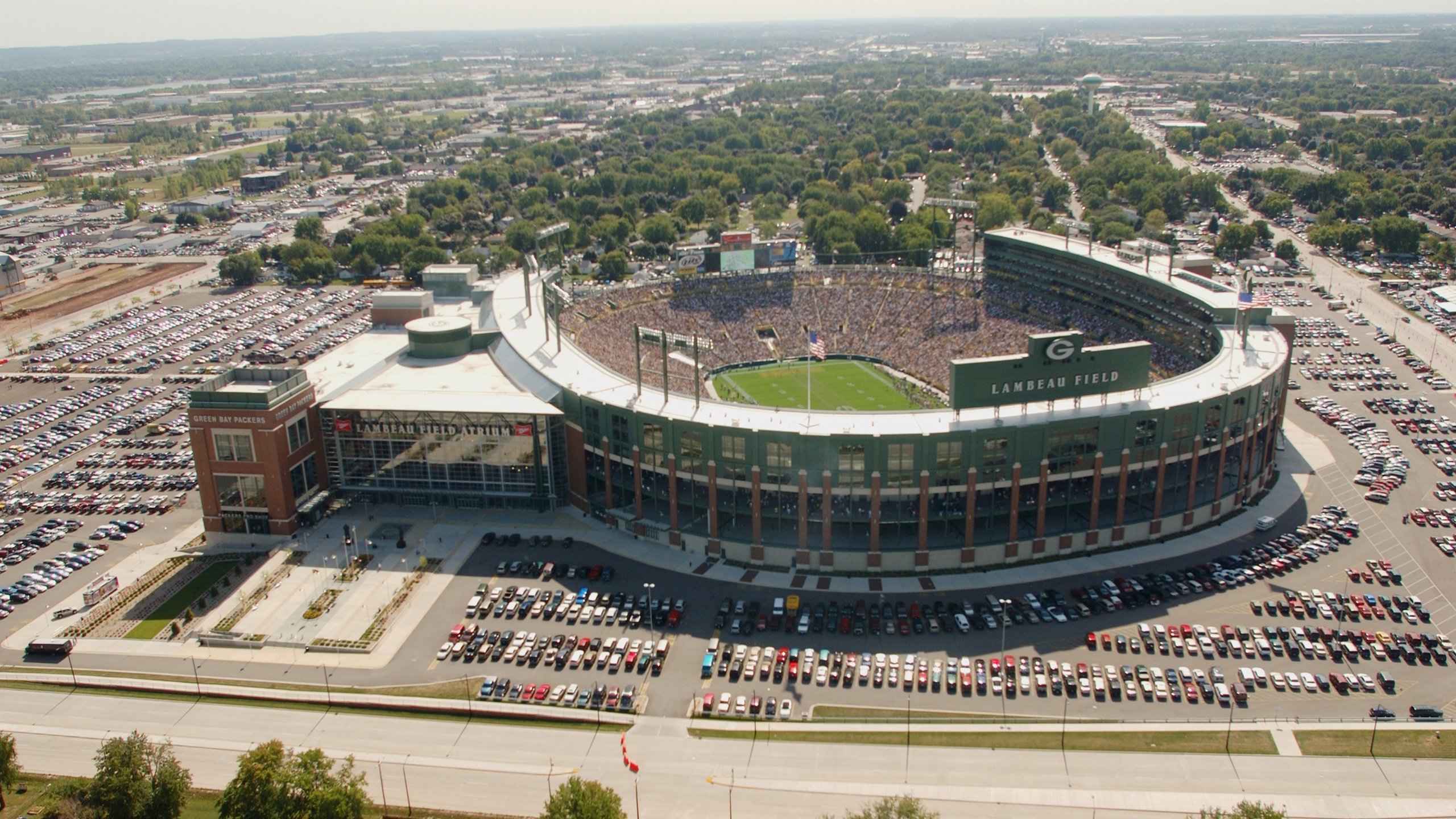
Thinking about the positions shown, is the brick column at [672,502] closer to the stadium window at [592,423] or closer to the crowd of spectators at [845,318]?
the stadium window at [592,423]

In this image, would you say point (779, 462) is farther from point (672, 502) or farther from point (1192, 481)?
point (1192, 481)

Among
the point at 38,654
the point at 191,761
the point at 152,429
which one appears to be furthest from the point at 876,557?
the point at 152,429

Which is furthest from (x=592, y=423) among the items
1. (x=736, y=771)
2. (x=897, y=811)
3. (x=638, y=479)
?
(x=897, y=811)

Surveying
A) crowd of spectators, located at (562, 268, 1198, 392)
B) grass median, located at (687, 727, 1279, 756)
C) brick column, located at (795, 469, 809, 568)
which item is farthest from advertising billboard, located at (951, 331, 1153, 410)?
crowd of spectators, located at (562, 268, 1198, 392)

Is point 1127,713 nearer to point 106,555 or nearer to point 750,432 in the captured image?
point 750,432

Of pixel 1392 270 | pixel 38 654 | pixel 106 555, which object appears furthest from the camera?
pixel 1392 270

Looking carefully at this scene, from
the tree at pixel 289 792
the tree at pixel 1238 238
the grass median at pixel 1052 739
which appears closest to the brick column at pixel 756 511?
the grass median at pixel 1052 739
